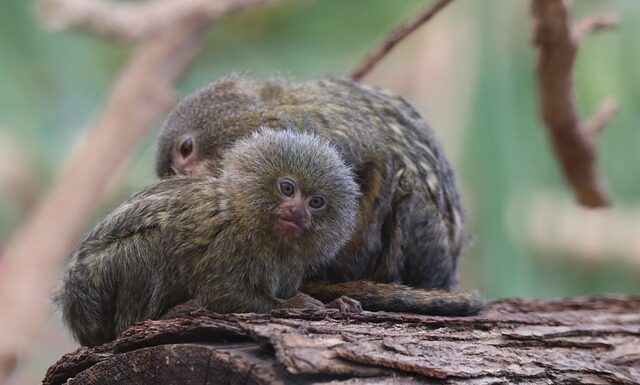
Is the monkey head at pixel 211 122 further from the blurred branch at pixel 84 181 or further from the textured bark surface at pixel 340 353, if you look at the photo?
the blurred branch at pixel 84 181

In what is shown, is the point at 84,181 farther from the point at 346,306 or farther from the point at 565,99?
the point at 346,306

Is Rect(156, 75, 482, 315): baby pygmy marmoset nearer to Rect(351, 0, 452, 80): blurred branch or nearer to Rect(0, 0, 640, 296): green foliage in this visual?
Rect(351, 0, 452, 80): blurred branch

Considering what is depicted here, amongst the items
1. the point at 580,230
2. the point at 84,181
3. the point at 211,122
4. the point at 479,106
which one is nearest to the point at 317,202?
the point at 211,122

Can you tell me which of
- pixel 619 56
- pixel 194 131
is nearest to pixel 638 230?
pixel 619 56

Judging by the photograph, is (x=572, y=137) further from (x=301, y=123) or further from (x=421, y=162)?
(x=301, y=123)

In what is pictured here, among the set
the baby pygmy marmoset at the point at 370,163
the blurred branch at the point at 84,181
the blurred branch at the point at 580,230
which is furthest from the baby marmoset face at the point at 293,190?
the blurred branch at the point at 580,230

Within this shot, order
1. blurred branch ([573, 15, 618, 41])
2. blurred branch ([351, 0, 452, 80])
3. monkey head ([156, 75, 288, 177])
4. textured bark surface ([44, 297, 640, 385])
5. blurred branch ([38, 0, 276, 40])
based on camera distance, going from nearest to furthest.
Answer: textured bark surface ([44, 297, 640, 385]) → monkey head ([156, 75, 288, 177]) → blurred branch ([351, 0, 452, 80]) → blurred branch ([573, 15, 618, 41]) → blurred branch ([38, 0, 276, 40])

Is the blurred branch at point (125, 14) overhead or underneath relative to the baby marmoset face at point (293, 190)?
overhead

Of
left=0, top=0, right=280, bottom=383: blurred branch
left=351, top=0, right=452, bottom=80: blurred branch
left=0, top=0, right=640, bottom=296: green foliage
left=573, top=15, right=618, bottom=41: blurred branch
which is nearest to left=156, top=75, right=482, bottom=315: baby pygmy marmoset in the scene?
left=351, top=0, right=452, bottom=80: blurred branch
